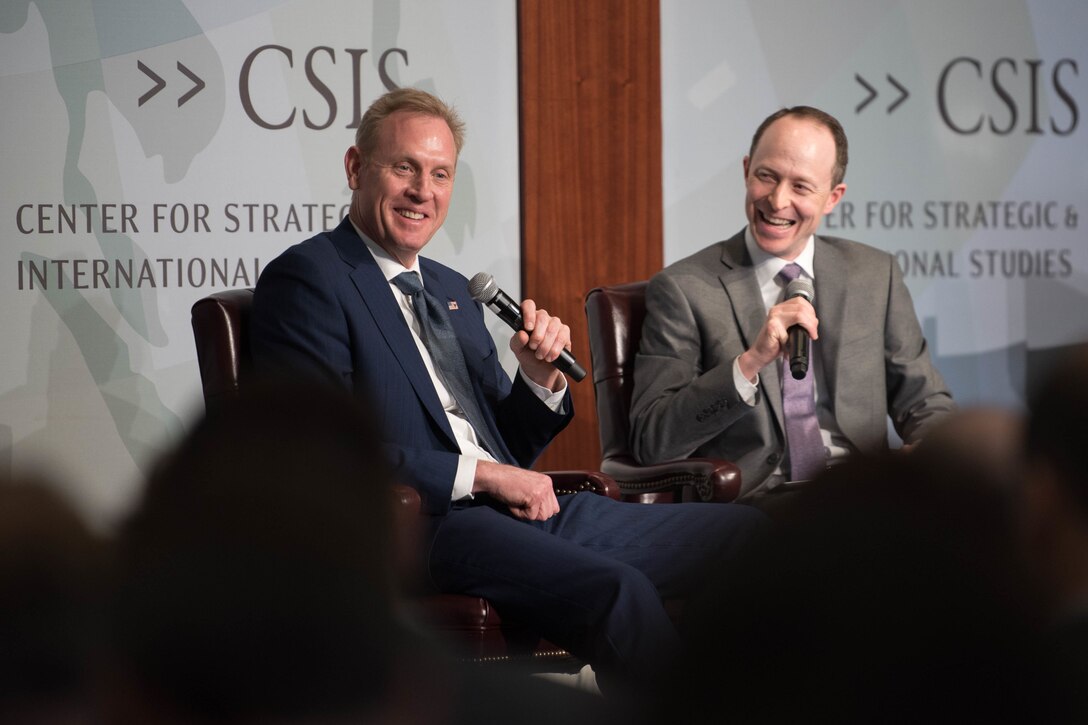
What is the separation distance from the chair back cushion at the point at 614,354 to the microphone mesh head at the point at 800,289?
53 centimetres

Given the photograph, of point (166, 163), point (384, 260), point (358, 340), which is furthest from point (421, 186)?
point (166, 163)

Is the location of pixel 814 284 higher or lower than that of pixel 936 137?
lower

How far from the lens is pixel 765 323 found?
3.35m

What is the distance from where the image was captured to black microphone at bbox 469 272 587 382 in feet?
9.37

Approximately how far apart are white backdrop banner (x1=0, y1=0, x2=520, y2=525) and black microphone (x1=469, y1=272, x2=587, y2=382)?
1.64m

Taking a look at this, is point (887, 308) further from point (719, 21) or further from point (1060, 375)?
point (1060, 375)

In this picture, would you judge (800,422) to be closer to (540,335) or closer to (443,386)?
(540,335)

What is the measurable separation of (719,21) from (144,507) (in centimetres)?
453

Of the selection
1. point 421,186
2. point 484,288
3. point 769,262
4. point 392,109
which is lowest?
point 484,288

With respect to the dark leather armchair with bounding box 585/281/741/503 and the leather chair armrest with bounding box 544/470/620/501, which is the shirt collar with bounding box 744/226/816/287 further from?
the leather chair armrest with bounding box 544/470/620/501

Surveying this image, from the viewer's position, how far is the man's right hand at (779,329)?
3.12 meters

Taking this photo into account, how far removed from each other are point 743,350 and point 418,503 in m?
1.28

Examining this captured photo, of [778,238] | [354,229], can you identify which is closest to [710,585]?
[354,229]

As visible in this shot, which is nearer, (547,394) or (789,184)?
(547,394)
